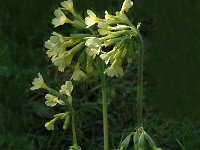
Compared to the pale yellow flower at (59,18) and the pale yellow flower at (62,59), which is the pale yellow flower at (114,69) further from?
the pale yellow flower at (59,18)

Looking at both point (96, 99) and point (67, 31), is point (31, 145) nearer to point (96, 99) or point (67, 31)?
point (96, 99)

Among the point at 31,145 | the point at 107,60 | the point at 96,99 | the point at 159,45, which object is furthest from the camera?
the point at 159,45

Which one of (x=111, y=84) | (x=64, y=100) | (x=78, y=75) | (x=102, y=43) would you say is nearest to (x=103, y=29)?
(x=102, y=43)

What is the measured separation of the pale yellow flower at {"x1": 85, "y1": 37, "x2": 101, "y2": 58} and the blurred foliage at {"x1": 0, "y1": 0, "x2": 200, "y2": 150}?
1.65 m

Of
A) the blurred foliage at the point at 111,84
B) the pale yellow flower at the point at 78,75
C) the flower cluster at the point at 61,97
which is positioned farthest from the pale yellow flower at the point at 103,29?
the blurred foliage at the point at 111,84

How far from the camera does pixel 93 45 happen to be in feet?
10.2

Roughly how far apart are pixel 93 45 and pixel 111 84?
2457 mm

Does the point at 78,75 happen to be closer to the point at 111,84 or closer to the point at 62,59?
the point at 62,59

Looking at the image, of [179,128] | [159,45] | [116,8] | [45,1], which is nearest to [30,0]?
[45,1]

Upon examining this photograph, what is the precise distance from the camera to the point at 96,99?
18.0 ft

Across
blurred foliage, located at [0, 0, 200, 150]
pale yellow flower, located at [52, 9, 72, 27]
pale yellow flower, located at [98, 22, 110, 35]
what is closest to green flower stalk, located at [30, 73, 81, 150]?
pale yellow flower, located at [52, 9, 72, 27]

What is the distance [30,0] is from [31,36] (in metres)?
0.33

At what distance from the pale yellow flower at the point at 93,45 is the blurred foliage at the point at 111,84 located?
5.41 feet

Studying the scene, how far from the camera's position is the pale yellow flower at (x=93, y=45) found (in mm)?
3107
